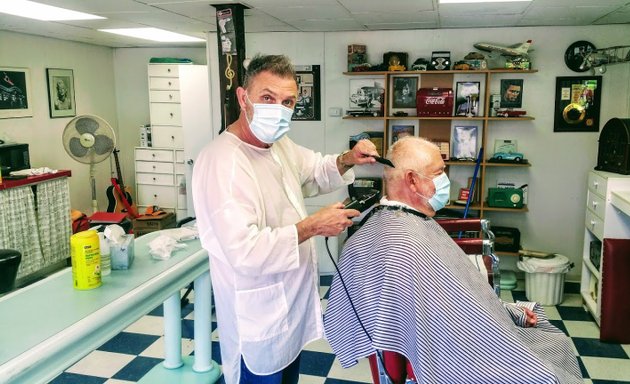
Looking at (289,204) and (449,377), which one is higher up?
(289,204)

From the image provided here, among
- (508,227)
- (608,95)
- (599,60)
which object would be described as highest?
(599,60)

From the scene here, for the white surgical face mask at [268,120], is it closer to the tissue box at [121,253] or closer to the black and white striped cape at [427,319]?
the black and white striped cape at [427,319]

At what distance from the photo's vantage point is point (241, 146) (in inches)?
68.3

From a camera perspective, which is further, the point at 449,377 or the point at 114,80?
the point at 114,80

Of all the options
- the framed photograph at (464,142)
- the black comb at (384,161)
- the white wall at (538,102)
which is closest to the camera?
the black comb at (384,161)

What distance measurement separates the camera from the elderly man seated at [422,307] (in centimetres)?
158

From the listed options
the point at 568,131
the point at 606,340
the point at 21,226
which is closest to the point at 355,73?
the point at 568,131

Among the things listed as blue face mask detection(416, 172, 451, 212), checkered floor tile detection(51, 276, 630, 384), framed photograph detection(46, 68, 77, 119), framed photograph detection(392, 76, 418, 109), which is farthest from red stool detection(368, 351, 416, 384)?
framed photograph detection(46, 68, 77, 119)

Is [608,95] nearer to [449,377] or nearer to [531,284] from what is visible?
[531,284]

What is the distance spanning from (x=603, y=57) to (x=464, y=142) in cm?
124

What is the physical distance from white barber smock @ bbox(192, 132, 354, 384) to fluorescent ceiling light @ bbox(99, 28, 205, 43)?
11.9ft

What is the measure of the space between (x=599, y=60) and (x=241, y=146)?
3.53m

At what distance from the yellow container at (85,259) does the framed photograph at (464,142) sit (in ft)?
11.1

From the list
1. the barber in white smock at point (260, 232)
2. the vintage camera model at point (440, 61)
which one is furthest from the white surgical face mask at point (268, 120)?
the vintage camera model at point (440, 61)
